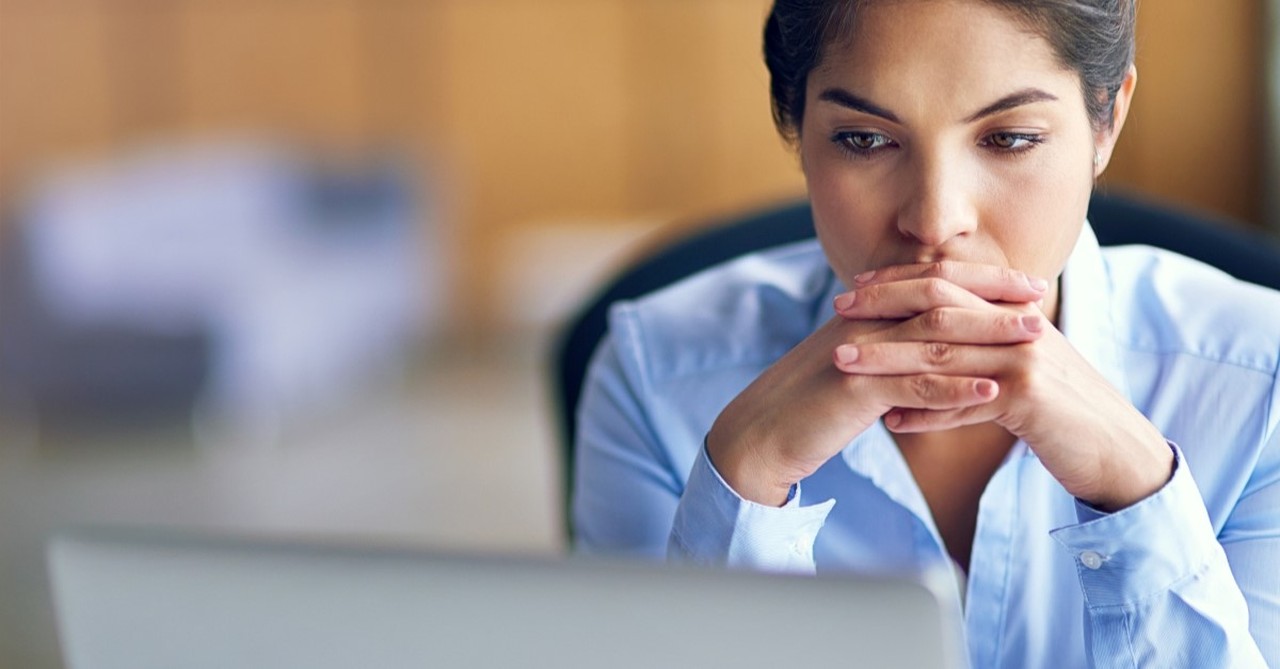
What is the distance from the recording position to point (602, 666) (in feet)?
1.73

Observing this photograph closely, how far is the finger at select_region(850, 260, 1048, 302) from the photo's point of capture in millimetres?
714

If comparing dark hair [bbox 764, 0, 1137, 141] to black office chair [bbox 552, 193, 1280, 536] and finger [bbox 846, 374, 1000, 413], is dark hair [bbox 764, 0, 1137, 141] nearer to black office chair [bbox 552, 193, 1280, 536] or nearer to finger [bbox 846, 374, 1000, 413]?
finger [bbox 846, 374, 1000, 413]

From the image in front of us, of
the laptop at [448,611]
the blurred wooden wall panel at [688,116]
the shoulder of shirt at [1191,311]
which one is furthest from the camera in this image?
the blurred wooden wall panel at [688,116]

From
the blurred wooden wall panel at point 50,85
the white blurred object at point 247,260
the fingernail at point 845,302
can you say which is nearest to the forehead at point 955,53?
the fingernail at point 845,302

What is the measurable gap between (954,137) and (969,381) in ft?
0.38

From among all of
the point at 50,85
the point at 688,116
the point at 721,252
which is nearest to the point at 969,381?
the point at 721,252

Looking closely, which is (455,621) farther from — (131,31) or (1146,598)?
(131,31)

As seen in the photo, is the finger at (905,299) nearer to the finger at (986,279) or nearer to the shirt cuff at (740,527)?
the finger at (986,279)

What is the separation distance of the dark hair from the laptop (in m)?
0.34

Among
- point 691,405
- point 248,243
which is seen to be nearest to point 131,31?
point 248,243

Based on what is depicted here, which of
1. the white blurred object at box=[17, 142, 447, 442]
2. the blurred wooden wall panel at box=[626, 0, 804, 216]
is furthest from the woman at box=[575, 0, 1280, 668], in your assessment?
the blurred wooden wall panel at box=[626, 0, 804, 216]

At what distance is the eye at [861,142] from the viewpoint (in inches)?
28.2

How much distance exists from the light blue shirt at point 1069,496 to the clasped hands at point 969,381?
3 centimetres

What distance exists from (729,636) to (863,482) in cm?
35
